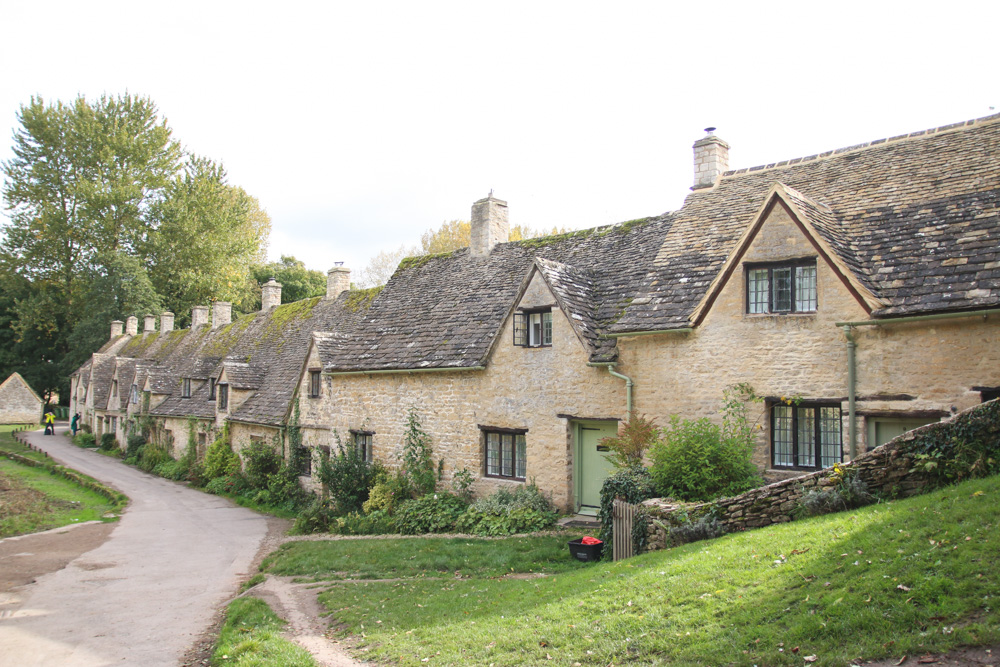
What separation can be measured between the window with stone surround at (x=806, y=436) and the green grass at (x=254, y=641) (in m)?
9.37

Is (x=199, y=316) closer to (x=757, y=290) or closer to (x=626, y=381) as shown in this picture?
A: (x=626, y=381)

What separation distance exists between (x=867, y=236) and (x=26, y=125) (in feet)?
214

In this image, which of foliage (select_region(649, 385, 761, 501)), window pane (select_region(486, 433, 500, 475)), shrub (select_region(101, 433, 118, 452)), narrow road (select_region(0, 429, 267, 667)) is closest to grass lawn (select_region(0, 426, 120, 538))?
narrow road (select_region(0, 429, 267, 667))

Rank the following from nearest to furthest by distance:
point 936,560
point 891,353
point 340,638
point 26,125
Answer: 1. point 936,560
2. point 340,638
3. point 891,353
4. point 26,125

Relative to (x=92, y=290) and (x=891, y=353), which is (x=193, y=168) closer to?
(x=92, y=290)

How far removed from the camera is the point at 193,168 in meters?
60.9

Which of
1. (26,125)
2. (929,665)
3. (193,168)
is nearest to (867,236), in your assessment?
(929,665)

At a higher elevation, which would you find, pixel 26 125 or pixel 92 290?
pixel 26 125

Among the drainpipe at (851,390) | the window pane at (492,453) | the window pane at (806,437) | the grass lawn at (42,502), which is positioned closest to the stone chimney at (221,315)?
the grass lawn at (42,502)

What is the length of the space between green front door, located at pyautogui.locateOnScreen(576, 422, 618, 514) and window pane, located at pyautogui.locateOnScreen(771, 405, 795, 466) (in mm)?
3781

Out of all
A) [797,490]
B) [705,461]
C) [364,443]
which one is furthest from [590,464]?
[364,443]

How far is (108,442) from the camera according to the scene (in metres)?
45.5

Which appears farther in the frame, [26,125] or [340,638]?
[26,125]

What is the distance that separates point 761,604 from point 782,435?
6562 millimetres
